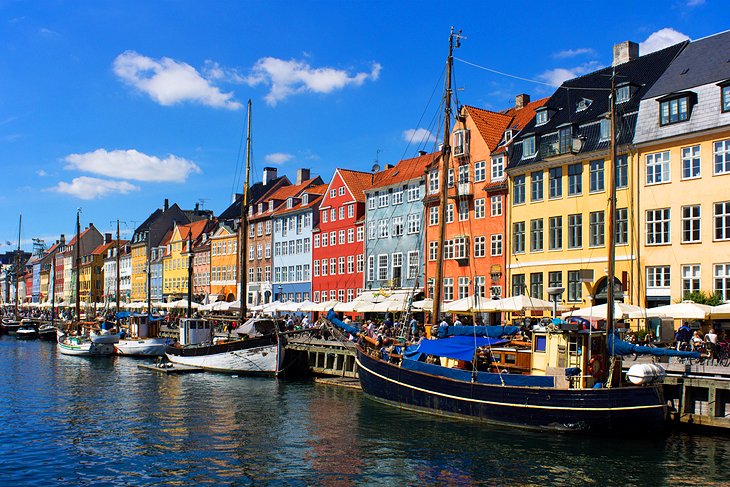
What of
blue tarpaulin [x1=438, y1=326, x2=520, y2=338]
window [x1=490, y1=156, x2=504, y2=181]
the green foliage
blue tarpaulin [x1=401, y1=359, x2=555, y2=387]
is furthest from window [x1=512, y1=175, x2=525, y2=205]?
blue tarpaulin [x1=401, y1=359, x2=555, y2=387]

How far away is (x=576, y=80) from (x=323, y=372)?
1024 inches

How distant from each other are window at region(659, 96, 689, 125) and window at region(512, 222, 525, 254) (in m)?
11.6

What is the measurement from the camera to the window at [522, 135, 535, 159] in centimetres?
4934

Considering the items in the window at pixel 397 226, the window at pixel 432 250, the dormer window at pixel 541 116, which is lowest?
the window at pixel 432 250

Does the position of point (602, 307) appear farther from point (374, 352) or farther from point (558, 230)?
point (558, 230)

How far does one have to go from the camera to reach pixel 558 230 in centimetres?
4694

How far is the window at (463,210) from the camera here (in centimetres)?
5447

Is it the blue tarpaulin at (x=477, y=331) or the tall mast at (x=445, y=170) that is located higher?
the tall mast at (x=445, y=170)

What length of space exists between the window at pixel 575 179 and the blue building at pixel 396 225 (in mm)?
14553

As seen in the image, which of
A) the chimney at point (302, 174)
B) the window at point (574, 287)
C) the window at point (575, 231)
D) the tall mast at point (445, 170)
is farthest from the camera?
the chimney at point (302, 174)

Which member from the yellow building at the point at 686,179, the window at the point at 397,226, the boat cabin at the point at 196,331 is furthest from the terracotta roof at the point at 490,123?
the boat cabin at the point at 196,331

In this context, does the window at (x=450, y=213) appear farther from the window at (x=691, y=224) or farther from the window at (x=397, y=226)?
the window at (x=691, y=224)

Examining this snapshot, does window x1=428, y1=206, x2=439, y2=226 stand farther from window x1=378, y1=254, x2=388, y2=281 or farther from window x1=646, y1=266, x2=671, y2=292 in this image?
window x1=646, y1=266, x2=671, y2=292

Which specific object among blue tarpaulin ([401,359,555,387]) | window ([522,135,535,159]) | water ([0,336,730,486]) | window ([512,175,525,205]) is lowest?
water ([0,336,730,486])
